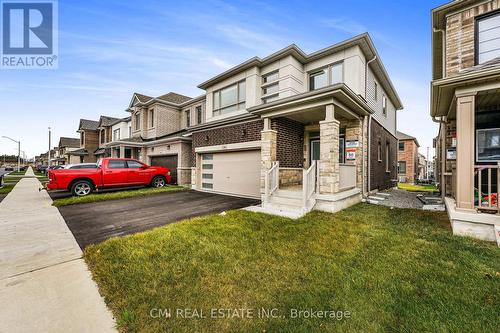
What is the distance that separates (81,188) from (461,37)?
16188 millimetres

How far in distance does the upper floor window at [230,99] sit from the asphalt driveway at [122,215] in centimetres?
553

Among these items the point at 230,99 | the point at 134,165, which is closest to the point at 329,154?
the point at 230,99

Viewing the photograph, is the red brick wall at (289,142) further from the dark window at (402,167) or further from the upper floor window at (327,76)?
the dark window at (402,167)

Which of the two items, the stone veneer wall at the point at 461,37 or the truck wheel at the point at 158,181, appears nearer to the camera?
the stone veneer wall at the point at 461,37

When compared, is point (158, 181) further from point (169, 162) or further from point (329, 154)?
point (329, 154)

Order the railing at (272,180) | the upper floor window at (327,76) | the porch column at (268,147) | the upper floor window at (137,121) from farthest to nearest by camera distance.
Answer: the upper floor window at (137,121) → the upper floor window at (327,76) → the porch column at (268,147) → the railing at (272,180)

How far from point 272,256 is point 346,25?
10079 mm

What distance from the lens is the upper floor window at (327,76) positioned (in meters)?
8.48

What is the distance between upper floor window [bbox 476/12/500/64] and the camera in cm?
604

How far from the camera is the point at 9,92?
49.4ft

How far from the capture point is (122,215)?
20.5 ft

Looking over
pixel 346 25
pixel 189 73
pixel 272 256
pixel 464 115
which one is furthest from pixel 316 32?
pixel 272 256

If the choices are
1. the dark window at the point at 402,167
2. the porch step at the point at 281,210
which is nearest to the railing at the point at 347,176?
the porch step at the point at 281,210

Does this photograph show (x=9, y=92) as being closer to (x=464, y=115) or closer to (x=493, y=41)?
(x=464, y=115)
